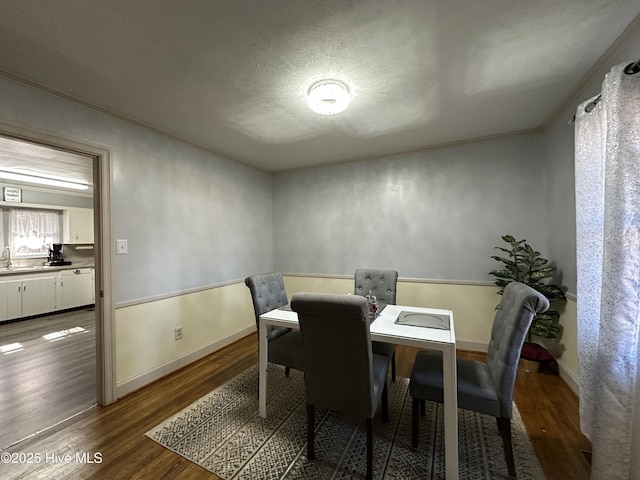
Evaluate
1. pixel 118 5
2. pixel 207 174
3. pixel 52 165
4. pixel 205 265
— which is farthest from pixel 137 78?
pixel 52 165

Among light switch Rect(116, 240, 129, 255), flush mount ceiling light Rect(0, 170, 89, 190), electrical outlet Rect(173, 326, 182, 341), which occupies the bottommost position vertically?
electrical outlet Rect(173, 326, 182, 341)

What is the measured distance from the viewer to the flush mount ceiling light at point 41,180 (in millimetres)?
4164

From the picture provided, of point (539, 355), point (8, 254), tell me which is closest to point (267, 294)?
point (539, 355)

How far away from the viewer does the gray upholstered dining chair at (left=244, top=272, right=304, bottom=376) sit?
2006mm

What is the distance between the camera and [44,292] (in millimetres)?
4574

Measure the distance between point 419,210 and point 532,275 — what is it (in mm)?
1296

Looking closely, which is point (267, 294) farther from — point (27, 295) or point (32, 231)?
point (32, 231)

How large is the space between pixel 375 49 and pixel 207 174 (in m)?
2.32

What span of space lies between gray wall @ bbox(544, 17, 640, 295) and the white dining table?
1.28 metres

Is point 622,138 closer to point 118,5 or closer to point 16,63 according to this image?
Answer: point 118,5

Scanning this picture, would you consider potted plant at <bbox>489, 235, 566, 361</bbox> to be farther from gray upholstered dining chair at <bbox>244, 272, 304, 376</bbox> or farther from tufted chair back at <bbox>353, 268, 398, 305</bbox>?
gray upholstered dining chair at <bbox>244, 272, 304, 376</bbox>

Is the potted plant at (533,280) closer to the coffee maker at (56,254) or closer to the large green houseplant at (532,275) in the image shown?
the large green houseplant at (532,275)

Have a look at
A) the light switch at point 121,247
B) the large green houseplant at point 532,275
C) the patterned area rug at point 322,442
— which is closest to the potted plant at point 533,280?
the large green houseplant at point 532,275

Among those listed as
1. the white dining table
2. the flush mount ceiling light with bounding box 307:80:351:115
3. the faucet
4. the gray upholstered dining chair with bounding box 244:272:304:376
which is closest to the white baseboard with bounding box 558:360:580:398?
the white dining table
